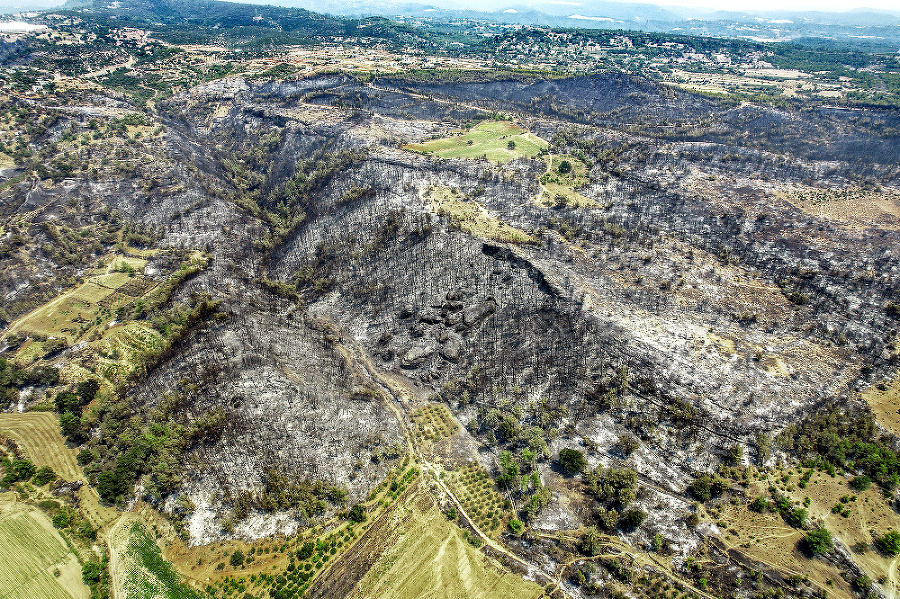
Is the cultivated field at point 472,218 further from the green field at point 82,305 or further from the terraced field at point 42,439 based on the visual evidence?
the terraced field at point 42,439

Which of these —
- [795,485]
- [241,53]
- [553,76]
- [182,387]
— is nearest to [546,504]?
[795,485]

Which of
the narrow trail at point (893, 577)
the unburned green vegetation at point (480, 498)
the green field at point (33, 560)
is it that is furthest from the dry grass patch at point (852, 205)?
the green field at point (33, 560)

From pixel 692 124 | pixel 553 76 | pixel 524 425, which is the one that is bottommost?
pixel 524 425

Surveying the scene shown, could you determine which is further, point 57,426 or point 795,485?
point 57,426

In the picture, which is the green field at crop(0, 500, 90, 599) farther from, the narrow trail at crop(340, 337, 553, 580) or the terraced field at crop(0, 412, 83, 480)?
the narrow trail at crop(340, 337, 553, 580)

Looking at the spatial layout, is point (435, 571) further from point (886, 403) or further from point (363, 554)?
point (886, 403)

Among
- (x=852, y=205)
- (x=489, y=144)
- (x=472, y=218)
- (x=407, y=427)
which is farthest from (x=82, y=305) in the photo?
(x=852, y=205)

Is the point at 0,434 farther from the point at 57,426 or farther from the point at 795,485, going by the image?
the point at 795,485
